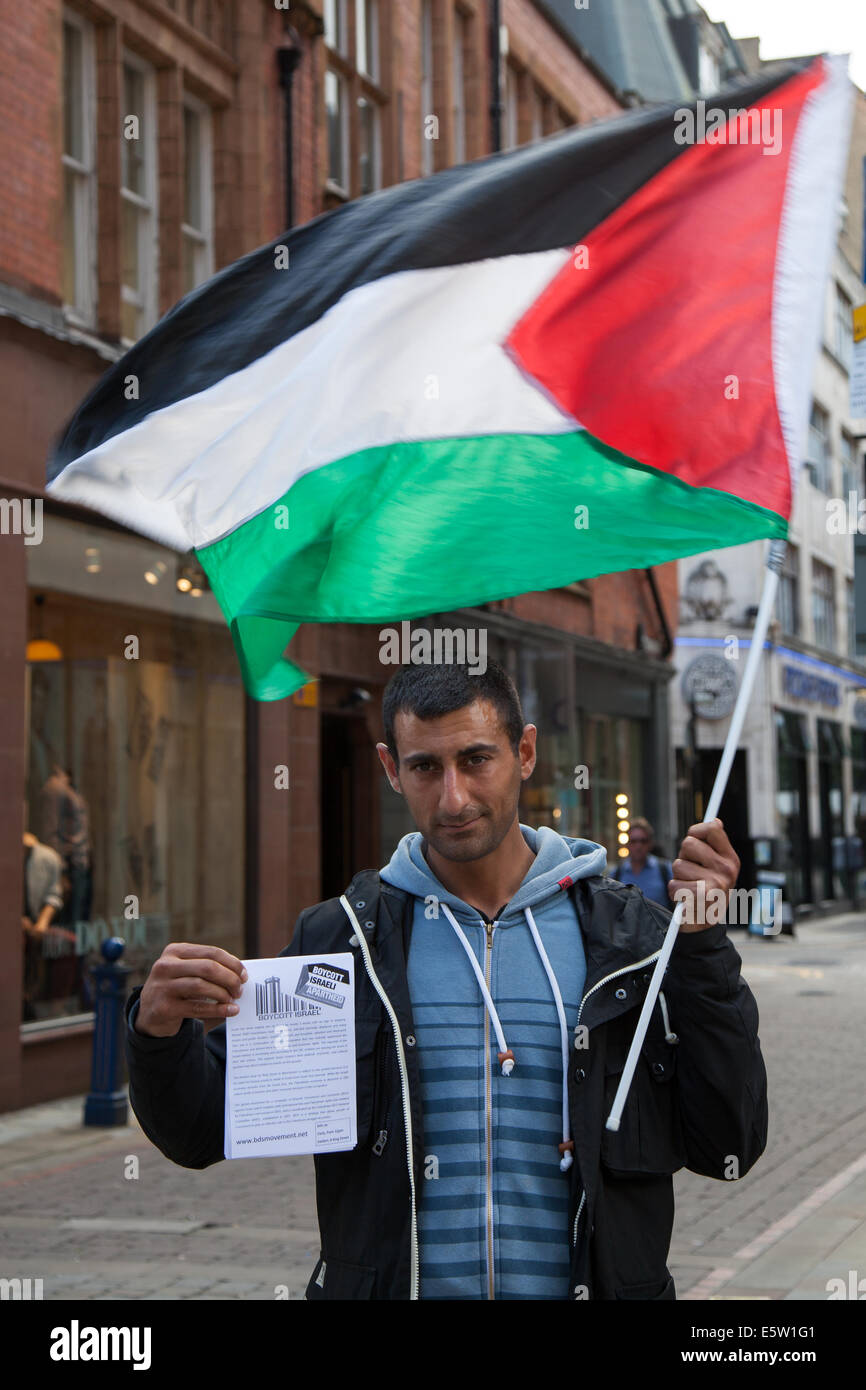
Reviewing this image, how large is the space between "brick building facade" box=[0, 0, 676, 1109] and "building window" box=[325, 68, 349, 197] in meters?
0.03

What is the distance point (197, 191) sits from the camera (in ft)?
51.0

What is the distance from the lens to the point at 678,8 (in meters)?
36.6

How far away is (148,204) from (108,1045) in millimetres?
7317

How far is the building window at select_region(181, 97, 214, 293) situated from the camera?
50.3 feet

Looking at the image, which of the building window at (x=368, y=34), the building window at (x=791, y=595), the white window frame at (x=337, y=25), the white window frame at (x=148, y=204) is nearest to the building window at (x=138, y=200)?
the white window frame at (x=148, y=204)

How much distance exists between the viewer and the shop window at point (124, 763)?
12.8m

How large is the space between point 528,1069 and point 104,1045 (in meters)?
9.02

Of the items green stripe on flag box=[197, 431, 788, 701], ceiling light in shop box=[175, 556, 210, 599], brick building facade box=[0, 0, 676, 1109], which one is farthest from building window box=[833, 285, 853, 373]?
green stripe on flag box=[197, 431, 788, 701]

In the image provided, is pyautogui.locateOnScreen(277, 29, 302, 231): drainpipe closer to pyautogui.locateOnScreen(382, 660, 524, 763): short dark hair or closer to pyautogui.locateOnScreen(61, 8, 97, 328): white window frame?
pyautogui.locateOnScreen(61, 8, 97, 328): white window frame

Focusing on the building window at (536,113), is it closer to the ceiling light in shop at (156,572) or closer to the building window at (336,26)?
the building window at (336,26)

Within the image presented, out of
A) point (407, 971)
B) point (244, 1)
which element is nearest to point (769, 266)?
point (407, 971)

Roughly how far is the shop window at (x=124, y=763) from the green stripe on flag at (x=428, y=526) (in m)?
9.08

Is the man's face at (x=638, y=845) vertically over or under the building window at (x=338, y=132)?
under
